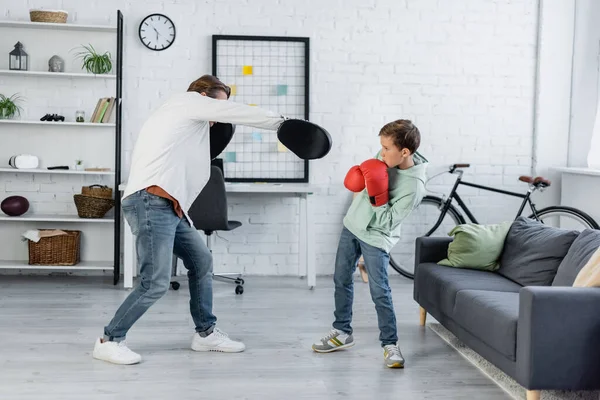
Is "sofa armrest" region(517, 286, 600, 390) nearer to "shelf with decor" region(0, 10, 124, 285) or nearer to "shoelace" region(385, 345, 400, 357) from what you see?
"shoelace" region(385, 345, 400, 357)

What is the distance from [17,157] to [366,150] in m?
2.64

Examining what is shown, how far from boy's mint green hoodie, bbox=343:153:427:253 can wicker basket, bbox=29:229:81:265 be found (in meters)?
2.85

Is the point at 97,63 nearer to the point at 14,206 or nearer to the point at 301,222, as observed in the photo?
the point at 14,206

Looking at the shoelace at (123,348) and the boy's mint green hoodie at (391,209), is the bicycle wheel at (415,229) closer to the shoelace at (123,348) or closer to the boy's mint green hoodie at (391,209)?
the boy's mint green hoodie at (391,209)

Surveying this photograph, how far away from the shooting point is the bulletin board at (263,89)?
6090mm

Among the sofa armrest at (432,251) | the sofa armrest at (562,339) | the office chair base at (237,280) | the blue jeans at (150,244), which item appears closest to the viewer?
the sofa armrest at (562,339)

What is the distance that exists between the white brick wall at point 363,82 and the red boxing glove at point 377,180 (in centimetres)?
263

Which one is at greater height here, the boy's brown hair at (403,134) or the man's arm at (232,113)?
the man's arm at (232,113)

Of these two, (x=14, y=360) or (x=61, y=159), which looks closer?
(x=14, y=360)

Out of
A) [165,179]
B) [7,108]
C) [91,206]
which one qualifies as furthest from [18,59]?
[165,179]

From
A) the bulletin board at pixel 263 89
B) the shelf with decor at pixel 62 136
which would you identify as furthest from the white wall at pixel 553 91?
the shelf with decor at pixel 62 136

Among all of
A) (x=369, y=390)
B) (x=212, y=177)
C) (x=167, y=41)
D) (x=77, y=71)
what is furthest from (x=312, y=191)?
(x=369, y=390)

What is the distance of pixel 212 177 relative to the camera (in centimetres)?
521

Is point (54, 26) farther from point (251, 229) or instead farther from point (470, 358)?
point (470, 358)
